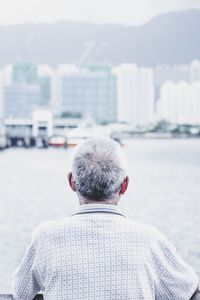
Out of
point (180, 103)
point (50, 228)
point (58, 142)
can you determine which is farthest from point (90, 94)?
Result: point (50, 228)

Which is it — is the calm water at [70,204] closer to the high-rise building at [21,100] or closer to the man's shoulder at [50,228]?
the man's shoulder at [50,228]

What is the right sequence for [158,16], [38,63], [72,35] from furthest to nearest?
[158,16] < [72,35] < [38,63]

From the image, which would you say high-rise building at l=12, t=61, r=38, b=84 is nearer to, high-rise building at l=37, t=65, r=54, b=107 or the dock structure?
high-rise building at l=37, t=65, r=54, b=107

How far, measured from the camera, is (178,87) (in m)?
136

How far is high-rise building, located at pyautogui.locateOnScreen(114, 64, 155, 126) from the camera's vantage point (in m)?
123

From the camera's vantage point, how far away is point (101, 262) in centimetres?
137

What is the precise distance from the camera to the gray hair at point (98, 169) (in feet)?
4.57

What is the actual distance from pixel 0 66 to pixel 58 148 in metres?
65.7

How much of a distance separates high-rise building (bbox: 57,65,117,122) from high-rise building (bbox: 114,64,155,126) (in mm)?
1987

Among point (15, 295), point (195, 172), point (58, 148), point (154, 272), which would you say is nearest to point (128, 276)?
point (154, 272)

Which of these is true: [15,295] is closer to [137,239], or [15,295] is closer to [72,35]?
[137,239]

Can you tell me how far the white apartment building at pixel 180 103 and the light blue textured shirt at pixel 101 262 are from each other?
117 m

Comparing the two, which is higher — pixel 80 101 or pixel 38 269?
pixel 38 269

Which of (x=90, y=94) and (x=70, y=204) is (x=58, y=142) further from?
(x=70, y=204)
